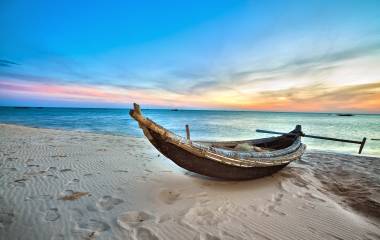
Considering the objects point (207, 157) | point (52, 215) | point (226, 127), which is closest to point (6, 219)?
point (52, 215)

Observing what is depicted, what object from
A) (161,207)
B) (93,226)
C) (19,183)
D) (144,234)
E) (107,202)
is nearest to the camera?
(144,234)

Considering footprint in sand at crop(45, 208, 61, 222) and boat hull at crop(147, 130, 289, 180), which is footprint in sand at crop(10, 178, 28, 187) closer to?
footprint in sand at crop(45, 208, 61, 222)

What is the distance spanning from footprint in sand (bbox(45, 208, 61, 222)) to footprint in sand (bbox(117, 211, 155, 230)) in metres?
1.08

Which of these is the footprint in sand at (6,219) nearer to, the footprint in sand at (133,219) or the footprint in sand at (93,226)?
the footprint in sand at (93,226)

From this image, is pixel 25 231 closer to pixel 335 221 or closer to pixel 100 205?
pixel 100 205

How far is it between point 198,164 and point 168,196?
1013 mm

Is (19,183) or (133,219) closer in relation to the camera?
(133,219)

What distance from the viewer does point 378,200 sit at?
15.5 feet

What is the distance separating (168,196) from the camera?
4.38 metres

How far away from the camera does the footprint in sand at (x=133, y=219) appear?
3.14 meters

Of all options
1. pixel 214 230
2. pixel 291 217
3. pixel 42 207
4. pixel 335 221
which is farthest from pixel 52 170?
pixel 335 221

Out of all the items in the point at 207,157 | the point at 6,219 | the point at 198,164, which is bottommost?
the point at 6,219

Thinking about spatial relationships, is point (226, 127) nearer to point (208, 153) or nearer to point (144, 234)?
point (208, 153)

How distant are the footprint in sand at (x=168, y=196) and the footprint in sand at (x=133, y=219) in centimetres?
69
